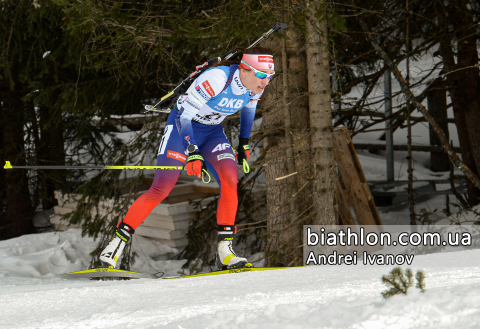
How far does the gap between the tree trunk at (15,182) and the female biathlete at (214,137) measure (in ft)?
19.5

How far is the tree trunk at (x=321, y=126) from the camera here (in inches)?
212

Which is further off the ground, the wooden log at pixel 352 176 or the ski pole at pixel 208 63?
the ski pole at pixel 208 63

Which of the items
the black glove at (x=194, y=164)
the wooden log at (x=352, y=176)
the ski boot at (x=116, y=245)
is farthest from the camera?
the wooden log at (x=352, y=176)

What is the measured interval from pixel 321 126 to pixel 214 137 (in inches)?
56.4

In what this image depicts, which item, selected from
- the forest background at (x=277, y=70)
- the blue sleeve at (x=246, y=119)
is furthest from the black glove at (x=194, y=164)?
the forest background at (x=277, y=70)

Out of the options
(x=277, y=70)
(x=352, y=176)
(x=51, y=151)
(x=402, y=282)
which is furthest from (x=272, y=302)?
(x=51, y=151)

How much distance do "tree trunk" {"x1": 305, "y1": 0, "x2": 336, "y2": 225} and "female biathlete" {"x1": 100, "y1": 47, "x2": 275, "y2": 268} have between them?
3.22ft

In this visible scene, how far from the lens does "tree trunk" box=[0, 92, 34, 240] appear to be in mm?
9812

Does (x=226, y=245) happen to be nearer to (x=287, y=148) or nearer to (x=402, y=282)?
(x=287, y=148)

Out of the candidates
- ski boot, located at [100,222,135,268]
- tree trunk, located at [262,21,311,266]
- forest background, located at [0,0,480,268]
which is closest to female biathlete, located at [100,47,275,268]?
ski boot, located at [100,222,135,268]

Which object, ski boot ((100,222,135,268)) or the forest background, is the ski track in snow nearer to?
ski boot ((100,222,135,268))

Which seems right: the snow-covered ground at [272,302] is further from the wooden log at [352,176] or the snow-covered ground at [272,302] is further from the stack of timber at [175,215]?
the stack of timber at [175,215]

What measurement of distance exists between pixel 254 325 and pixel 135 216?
252 cm

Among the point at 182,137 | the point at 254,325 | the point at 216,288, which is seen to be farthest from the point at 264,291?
the point at 182,137
